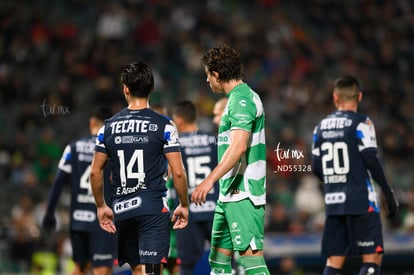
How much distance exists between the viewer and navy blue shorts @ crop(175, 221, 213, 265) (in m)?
11.1

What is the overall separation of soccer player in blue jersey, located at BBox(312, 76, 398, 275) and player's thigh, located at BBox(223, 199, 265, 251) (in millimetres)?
2153

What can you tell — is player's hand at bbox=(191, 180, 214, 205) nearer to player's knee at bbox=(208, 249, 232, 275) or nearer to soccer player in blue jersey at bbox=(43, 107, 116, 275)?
player's knee at bbox=(208, 249, 232, 275)

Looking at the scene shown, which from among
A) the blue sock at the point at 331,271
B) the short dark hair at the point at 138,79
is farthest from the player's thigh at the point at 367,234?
the short dark hair at the point at 138,79

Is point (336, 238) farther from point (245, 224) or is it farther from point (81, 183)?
point (81, 183)

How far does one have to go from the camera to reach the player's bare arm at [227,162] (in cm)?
745

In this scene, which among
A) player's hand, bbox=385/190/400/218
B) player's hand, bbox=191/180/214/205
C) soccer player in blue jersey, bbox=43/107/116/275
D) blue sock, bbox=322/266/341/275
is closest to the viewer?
player's hand, bbox=191/180/214/205

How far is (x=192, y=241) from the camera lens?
439 inches

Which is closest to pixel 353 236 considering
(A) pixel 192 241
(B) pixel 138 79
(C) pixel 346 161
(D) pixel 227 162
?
(C) pixel 346 161

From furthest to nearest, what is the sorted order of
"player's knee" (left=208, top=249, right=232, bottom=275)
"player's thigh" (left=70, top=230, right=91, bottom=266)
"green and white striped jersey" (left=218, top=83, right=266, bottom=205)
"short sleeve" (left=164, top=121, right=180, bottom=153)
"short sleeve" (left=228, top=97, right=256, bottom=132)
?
"player's thigh" (left=70, top=230, right=91, bottom=266) → "player's knee" (left=208, top=249, right=232, bottom=275) → "green and white striped jersey" (left=218, top=83, right=266, bottom=205) → "short sleeve" (left=164, top=121, right=180, bottom=153) → "short sleeve" (left=228, top=97, right=256, bottom=132)

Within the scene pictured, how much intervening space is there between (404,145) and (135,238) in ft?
39.7

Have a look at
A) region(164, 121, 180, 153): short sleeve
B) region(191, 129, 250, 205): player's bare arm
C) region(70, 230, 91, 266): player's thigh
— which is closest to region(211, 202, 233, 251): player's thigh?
region(191, 129, 250, 205): player's bare arm

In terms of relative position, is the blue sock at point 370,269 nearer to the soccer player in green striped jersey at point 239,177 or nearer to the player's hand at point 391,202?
the player's hand at point 391,202

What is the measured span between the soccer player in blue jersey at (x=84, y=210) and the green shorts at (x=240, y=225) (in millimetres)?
2687

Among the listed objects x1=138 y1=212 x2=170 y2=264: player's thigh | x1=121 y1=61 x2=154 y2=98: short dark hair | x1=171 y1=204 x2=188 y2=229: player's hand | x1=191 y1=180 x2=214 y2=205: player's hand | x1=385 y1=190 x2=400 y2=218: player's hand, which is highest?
x1=121 y1=61 x2=154 y2=98: short dark hair
